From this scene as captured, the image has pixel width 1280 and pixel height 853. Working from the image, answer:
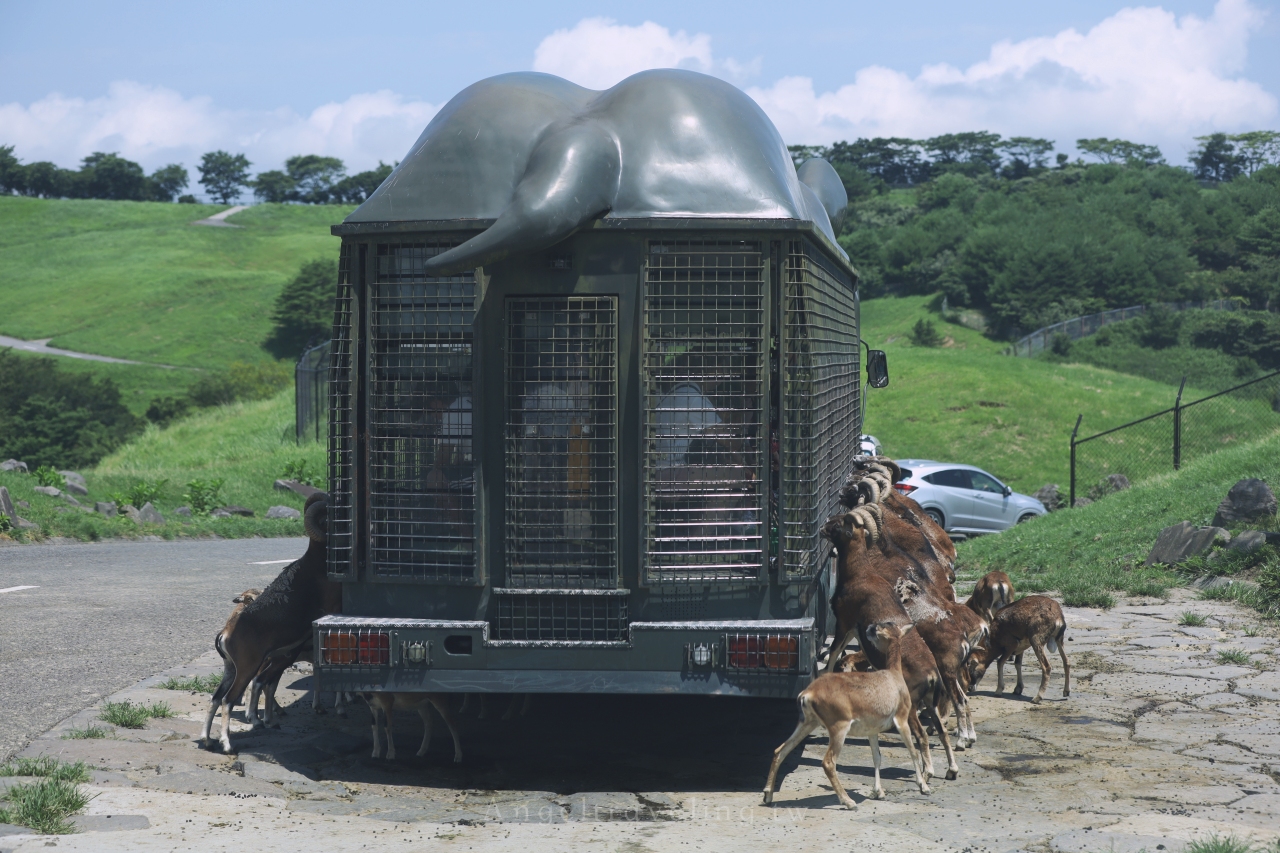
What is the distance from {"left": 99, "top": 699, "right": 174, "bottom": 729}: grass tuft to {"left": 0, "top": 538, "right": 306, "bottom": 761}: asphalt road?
320mm

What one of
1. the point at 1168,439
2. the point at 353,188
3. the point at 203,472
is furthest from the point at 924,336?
the point at 353,188

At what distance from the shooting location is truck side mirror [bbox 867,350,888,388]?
11008 millimetres

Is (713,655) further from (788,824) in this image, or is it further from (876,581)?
(876,581)

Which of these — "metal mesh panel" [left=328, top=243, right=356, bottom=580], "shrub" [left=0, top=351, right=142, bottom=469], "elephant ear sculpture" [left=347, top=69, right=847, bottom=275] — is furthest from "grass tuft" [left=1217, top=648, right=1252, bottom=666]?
"shrub" [left=0, top=351, right=142, bottom=469]

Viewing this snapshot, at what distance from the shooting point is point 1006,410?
123ft

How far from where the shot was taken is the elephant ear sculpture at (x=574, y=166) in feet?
18.8

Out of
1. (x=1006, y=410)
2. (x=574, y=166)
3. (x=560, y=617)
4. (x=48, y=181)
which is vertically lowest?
(x=560, y=617)

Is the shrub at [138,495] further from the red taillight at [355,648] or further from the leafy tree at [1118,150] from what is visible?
the leafy tree at [1118,150]

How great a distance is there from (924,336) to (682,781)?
63.4 meters

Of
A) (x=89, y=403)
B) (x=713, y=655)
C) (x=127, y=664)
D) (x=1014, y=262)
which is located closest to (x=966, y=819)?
(x=713, y=655)

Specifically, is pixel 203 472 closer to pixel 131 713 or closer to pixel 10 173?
pixel 131 713

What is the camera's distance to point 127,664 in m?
9.19

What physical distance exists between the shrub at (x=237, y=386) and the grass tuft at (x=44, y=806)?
176 feet

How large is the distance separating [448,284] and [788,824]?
3.05m
